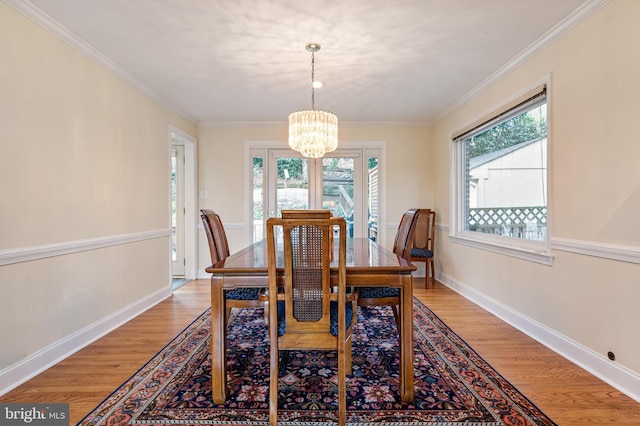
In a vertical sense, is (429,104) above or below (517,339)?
above

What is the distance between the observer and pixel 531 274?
8.81 feet

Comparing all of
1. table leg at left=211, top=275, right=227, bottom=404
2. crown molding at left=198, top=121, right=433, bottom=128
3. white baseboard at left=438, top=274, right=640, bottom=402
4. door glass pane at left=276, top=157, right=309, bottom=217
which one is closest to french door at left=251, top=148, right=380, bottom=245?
door glass pane at left=276, top=157, right=309, bottom=217

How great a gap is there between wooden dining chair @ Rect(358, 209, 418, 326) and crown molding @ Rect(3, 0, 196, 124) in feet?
8.87

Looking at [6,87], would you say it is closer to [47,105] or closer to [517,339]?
[47,105]

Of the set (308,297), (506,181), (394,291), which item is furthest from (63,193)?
(506,181)

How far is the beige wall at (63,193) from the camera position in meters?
1.94

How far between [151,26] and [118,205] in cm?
157

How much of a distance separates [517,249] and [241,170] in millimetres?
3670

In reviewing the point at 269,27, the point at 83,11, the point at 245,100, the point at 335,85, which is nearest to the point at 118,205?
the point at 83,11

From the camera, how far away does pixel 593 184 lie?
6.83 ft

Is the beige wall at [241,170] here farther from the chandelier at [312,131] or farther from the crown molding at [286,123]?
the chandelier at [312,131]

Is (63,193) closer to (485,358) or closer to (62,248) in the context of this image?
(62,248)

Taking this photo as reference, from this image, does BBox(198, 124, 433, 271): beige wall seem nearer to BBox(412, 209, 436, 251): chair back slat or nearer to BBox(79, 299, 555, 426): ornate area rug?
BBox(412, 209, 436, 251): chair back slat

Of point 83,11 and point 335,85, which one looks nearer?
point 83,11
